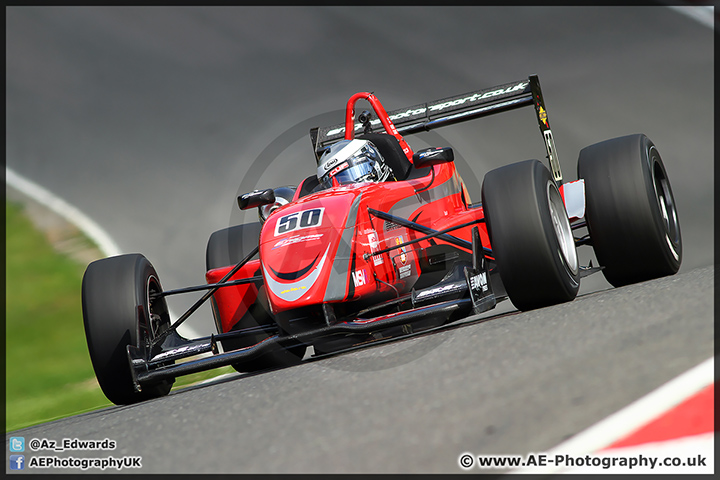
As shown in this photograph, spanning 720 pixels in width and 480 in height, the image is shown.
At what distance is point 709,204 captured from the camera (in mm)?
10539

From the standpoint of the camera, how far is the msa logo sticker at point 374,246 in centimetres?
493

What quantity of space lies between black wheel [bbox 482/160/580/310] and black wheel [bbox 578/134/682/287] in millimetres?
671

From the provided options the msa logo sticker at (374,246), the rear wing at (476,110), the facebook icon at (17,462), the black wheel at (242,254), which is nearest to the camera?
the facebook icon at (17,462)

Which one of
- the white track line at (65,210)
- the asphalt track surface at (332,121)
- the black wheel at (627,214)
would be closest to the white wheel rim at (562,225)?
the black wheel at (627,214)

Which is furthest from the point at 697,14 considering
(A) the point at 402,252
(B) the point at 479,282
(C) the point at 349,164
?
(B) the point at 479,282

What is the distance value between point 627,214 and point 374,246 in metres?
1.71

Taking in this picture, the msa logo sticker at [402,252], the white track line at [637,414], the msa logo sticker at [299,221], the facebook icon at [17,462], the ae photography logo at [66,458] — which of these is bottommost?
the facebook icon at [17,462]

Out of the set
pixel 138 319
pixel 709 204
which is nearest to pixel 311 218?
pixel 138 319

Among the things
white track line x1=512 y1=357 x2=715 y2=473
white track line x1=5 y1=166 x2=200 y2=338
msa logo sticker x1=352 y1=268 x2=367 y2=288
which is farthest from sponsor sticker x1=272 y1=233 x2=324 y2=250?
white track line x1=5 y1=166 x2=200 y2=338

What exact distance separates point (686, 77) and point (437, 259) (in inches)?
359

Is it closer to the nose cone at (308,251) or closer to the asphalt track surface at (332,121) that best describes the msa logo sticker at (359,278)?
the nose cone at (308,251)

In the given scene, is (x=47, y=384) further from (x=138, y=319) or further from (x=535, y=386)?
(x=535, y=386)

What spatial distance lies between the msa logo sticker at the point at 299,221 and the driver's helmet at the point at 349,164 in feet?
2.51

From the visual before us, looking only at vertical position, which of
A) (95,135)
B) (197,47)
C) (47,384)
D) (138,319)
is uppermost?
(197,47)
